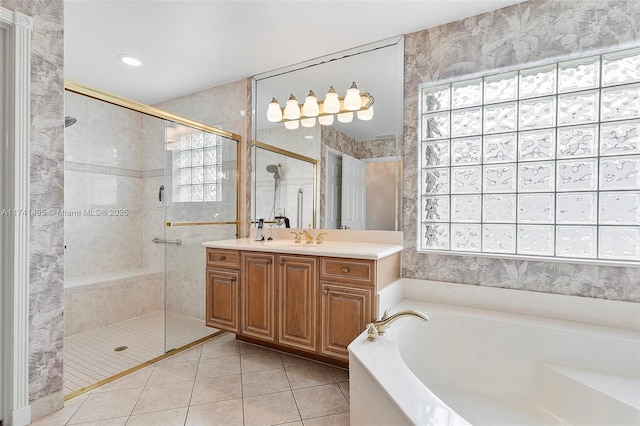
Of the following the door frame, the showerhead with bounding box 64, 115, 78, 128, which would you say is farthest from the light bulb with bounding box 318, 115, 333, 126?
the showerhead with bounding box 64, 115, 78, 128

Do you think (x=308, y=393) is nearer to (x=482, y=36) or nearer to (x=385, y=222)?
(x=385, y=222)

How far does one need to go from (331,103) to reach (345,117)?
0.16 meters

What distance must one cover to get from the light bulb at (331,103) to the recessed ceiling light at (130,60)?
65.1 inches

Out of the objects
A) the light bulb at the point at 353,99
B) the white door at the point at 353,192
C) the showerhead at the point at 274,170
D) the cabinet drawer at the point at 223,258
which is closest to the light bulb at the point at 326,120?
the light bulb at the point at 353,99

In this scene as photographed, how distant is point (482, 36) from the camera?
204 centimetres

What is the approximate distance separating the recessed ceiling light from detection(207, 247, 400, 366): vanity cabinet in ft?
5.67

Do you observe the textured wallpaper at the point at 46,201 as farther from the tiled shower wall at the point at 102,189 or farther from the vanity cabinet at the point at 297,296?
the tiled shower wall at the point at 102,189

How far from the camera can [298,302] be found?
2.11m

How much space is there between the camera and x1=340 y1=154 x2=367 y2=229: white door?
7.91ft

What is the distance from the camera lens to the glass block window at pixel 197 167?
2.63 meters

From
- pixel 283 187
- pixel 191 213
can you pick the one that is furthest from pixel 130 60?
pixel 283 187

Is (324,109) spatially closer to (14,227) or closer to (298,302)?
(298,302)

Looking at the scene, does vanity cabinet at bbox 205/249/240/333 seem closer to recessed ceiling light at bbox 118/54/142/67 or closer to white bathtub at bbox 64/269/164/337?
white bathtub at bbox 64/269/164/337

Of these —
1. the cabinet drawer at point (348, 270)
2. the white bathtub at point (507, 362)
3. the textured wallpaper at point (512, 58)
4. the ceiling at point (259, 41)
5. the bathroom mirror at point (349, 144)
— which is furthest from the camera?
the bathroom mirror at point (349, 144)
